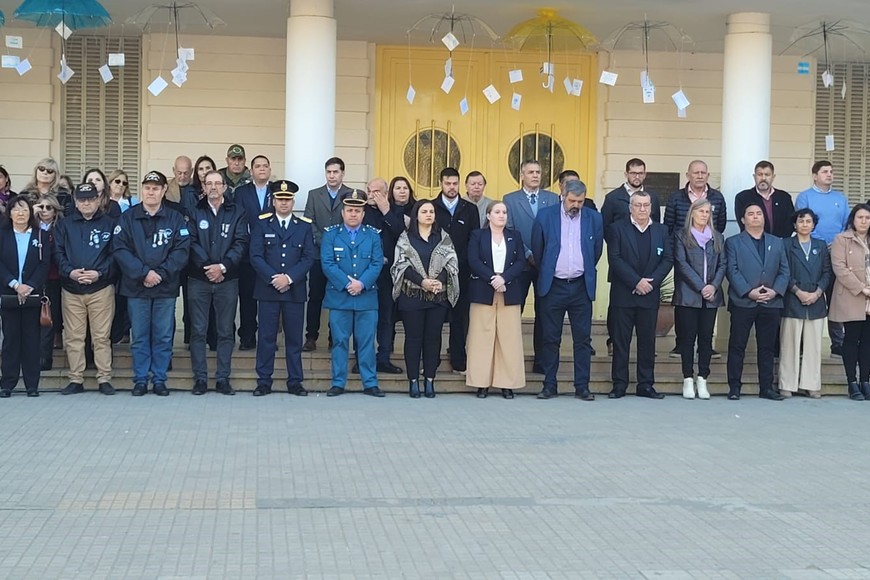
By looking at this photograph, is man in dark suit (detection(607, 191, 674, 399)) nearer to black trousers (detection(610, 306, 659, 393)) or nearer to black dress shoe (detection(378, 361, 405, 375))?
black trousers (detection(610, 306, 659, 393))

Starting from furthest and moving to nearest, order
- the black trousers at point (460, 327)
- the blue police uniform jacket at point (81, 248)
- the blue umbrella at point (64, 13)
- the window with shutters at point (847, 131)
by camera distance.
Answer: the window with shutters at point (847, 131)
the black trousers at point (460, 327)
the blue umbrella at point (64, 13)
the blue police uniform jacket at point (81, 248)

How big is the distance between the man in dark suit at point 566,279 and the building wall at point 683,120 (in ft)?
13.6

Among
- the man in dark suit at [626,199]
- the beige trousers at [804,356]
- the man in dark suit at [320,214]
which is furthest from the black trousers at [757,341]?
the man in dark suit at [320,214]

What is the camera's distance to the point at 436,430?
938cm

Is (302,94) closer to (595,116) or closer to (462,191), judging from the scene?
(462,191)

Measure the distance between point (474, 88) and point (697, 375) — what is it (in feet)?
17.3

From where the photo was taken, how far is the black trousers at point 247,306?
11.5 m

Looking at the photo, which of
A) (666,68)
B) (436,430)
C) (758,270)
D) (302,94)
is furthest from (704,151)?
(436,430)

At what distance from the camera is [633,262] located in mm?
11273

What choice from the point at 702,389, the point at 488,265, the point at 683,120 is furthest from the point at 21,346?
the point at 683,120

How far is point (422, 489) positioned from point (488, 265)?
394cm

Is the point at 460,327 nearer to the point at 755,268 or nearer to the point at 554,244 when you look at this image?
the point at 554,244

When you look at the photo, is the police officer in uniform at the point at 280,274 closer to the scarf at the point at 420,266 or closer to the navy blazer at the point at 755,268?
the scarf at the point at 420,266

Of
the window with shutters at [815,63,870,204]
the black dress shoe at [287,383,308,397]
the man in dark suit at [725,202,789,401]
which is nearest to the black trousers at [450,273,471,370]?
the black dress shoe at [287,383,308,397]
